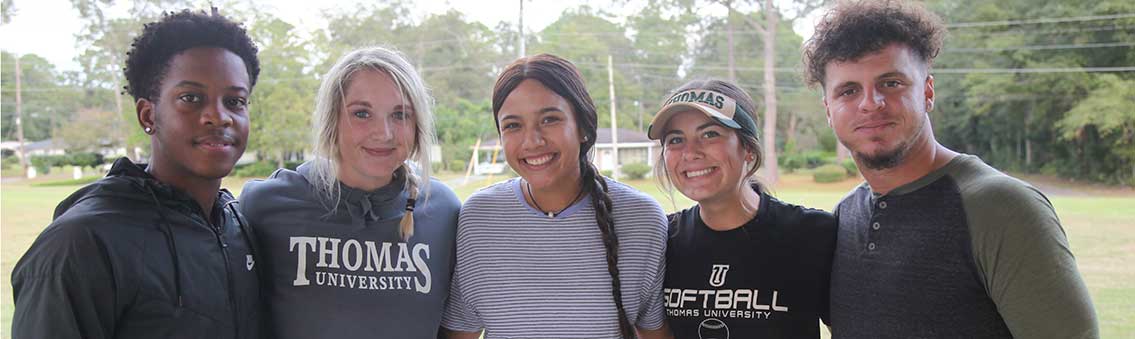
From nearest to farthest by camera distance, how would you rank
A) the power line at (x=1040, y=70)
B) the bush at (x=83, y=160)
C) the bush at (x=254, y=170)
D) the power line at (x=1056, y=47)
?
1. the bush at (x=254, y=170)
2. the power line at (x=1040, y=70)
3. the power line at (x=1056, y=47)
4. the bush at (x=83, y=160)

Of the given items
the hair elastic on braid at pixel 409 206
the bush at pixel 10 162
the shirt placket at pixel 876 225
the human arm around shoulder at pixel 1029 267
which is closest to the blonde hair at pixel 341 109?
the hair elastic on braid at pixel 409 206

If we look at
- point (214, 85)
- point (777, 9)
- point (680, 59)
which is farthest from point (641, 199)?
point (680, 59)

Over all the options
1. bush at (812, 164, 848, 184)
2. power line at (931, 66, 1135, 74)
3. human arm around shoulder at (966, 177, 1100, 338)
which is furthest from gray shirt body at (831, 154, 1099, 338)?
power line at (931, 66, 1135, 74)

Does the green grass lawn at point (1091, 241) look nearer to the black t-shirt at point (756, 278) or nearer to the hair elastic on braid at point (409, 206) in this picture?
the black t-shirt at point (756, 278)

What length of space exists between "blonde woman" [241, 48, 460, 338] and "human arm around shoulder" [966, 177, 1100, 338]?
55.5 inches

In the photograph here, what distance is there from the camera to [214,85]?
1.75 m

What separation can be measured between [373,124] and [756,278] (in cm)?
Result: 116

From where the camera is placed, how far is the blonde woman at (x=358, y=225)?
1.99 metres

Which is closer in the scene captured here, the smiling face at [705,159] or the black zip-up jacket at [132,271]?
the black zip-up jacket at [132,271]

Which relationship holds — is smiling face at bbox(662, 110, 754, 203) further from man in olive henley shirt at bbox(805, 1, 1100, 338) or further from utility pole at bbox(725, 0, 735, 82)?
utility pole at bbox(725, 0, 735, 82)

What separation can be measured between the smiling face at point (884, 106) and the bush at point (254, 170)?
21111 mm

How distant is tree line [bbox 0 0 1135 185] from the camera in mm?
21594

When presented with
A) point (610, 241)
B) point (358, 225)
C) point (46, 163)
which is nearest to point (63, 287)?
point (358, 225)

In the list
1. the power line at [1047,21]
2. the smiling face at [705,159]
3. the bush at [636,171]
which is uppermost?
the power line at [1047,21]
